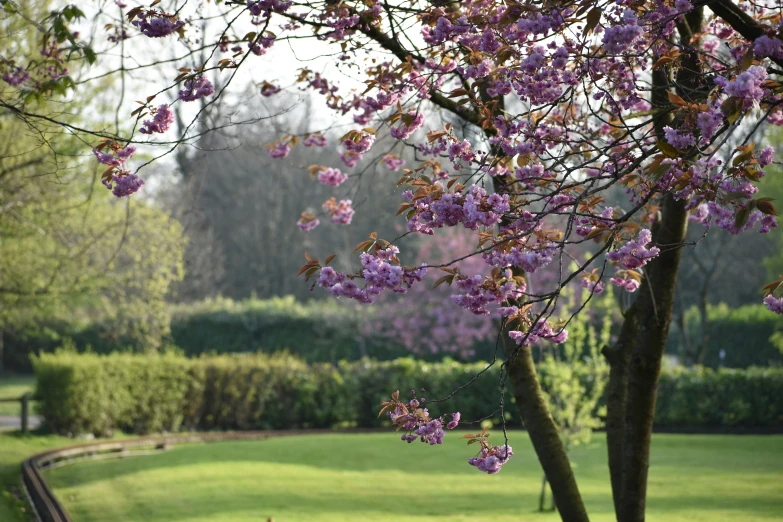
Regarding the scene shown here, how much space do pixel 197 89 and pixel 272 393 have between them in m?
12.6

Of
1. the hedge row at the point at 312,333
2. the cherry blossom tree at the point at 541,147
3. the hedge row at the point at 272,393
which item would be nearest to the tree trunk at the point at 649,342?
the cherry blossom tree at the point at 541,147

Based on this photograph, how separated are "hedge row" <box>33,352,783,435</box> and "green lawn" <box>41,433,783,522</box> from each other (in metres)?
1.65

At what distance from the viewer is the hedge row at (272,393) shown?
1459 cm

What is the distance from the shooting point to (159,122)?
4.46 metres

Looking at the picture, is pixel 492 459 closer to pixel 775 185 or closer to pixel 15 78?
pixel 15 78

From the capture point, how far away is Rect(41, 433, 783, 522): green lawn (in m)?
8.74

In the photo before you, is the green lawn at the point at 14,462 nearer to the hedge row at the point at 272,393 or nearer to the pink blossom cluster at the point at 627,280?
the hedge row at the point at 272,393

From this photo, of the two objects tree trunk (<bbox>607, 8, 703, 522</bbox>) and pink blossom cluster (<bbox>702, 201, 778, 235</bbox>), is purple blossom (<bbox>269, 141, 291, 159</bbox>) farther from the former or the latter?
pink blossom cluster (<bbox>702, 201, 778, 235</bbox>)

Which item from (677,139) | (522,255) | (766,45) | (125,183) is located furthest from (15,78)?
(766,45)

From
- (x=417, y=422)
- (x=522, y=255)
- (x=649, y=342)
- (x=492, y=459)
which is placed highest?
(x=522, y=255)

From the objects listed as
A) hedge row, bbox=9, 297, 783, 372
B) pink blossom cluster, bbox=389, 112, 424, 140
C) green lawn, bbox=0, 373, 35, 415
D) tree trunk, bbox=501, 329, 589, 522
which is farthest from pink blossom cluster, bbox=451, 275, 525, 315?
hedge row, bbox=9, 297, 783, 372

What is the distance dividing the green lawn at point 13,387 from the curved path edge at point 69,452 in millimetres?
8228

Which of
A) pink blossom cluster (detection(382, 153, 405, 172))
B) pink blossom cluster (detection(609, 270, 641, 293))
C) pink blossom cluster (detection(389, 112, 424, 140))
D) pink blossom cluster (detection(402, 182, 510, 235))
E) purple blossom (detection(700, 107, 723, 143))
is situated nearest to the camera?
purple blossom (detection(700, 107, 723, 143))

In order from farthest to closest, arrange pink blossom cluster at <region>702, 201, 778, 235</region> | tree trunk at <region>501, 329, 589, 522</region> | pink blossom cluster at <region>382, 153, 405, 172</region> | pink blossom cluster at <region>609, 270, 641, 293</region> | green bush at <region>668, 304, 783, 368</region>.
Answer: green bush at <region>668, 304, 783, 368</region> → pink blossom cluster at <region>382, 153, 405, 172</region> → tree trunk at <region>501, 329, 589, 522</region> → pink blossom cluster at <region>609, 270, 641, 293</region> → pink blossom cluster at <region>702, 201, 778, 235</region>
